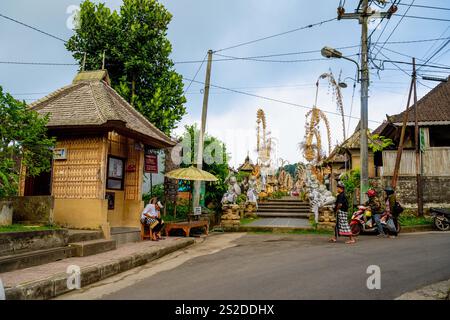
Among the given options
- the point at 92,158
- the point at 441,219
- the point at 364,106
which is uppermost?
the point at 364,106

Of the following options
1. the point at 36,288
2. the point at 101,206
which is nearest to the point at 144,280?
the point at 36,288

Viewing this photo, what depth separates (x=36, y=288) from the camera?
5441 millimetres

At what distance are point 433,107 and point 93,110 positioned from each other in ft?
58.2

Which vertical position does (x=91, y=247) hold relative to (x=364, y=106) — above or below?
below

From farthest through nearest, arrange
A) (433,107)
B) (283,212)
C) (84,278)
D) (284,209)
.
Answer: (284,209) → (283,212) → (433,107) → (84,278)

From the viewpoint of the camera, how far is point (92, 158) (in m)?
10.4

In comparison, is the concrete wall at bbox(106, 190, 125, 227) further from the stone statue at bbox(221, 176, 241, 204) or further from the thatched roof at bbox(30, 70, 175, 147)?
the stone statue at bbox(221, 176, 241, 204)

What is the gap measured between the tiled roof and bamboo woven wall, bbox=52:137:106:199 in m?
15.2

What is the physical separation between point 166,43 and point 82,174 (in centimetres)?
940

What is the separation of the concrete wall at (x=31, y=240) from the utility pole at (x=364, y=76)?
1102cm

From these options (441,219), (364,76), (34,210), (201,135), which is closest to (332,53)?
(364,76)

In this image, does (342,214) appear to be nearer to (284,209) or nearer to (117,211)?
(117,211)

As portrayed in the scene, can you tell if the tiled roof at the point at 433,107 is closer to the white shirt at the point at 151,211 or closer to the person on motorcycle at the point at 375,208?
the person on motorcycle at the point at 375,208

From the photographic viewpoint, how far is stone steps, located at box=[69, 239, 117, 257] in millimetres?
8258
